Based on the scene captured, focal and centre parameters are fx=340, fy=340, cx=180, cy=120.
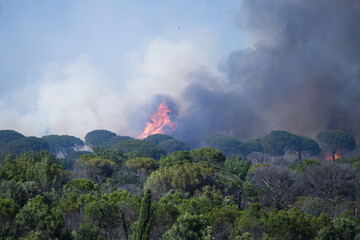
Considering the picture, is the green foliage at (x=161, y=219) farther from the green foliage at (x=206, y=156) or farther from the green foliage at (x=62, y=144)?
the green foliage at (x=62, y=144)

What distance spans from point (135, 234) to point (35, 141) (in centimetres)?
10613

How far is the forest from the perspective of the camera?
98.5ft

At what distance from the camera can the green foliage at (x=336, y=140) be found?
132m

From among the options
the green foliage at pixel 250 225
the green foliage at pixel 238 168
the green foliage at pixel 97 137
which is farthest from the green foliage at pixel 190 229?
the green foliage at pixel 97 137

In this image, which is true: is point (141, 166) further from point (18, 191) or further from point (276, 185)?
point (18, 191)

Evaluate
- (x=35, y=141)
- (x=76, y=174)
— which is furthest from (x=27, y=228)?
(x=35, y=141)

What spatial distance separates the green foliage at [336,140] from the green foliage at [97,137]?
93.8m

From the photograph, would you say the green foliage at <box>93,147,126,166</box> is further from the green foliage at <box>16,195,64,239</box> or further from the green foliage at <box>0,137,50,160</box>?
the green foliage at <box>0,137,50,160</box>

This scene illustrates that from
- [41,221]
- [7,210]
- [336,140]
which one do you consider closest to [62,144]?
[336,140]

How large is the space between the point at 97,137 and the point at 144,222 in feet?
435

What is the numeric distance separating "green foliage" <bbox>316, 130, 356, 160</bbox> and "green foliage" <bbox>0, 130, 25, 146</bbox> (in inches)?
4906

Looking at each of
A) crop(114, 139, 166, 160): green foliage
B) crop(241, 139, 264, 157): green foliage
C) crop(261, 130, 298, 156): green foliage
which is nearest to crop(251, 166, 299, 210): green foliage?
crop(114, 139, 166, 160): green foliage

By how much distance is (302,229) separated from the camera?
34.5 metres

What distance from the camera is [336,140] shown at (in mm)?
133000
